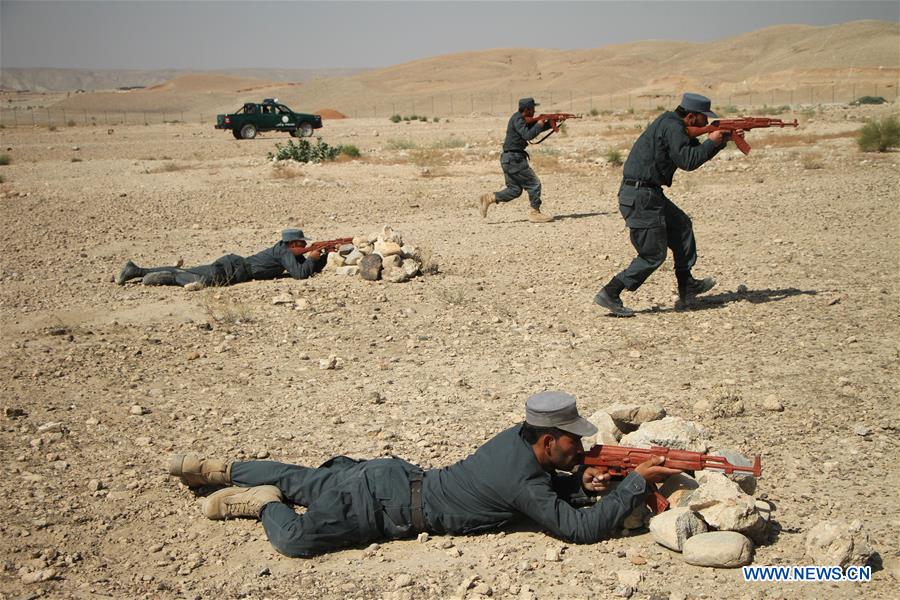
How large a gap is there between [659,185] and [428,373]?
2.59m

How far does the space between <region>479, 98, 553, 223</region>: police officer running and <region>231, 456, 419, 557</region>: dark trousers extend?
8.11 metres

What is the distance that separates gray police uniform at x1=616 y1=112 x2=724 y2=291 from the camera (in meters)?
7.07

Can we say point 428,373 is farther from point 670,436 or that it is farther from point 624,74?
point 624,74

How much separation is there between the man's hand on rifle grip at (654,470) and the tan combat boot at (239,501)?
1.80 meters

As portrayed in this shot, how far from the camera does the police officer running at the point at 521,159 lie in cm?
1177

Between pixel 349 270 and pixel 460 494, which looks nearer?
pixel 460 494

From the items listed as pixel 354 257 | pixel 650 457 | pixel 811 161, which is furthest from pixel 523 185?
pixel 650 457

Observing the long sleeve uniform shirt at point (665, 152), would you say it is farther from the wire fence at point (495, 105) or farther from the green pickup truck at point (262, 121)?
the wire fence at point (495, 105)

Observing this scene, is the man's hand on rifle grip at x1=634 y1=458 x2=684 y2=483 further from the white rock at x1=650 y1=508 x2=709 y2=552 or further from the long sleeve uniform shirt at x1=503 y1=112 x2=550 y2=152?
the long sleeve uniform shirt at x1=503 y1=112 x2=550 y2=152

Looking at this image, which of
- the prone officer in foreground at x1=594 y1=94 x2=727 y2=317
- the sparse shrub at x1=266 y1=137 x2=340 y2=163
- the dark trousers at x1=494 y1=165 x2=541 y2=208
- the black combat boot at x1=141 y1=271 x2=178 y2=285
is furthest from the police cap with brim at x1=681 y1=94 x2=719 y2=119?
the sparse shrub at x1=266 y1=137 x2=340 y2=163

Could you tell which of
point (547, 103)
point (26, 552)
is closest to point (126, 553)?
point (26, 552)

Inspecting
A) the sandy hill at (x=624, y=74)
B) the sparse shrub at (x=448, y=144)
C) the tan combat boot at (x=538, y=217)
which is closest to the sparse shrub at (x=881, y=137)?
the tan combat boot at (x=538, y=217)

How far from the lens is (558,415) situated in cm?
378

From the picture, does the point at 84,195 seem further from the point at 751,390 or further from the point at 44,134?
the point at 44,134
